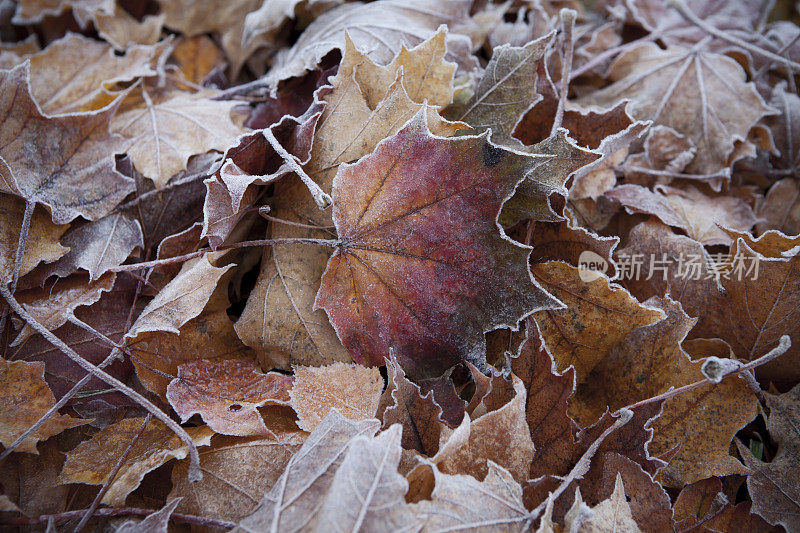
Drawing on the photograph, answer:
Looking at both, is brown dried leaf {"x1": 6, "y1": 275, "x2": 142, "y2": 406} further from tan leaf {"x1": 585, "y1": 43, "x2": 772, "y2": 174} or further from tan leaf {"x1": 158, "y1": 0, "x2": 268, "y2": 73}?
tan leaf {"x1": 585, "y1": 43, "x2": 772, "y2": 174}

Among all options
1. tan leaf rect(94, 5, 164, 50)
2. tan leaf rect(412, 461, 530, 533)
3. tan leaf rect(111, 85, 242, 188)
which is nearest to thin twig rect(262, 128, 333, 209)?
tan leaf rect(111, 85, 242, 188)

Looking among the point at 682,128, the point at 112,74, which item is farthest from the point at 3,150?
the point at 682,128

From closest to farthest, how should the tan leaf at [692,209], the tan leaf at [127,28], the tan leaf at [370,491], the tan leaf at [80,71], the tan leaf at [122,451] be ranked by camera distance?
the tan leaf at [370,491], the tan leaf at [122,451], the tan leaf at [692,209], the tan leaf at [80,71], the tan leaf at [127,28]

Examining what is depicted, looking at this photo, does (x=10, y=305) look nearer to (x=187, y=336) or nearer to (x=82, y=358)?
(x=82, y=358)

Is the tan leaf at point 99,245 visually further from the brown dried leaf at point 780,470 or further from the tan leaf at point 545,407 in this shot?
the brown dried leaf at point 780,470

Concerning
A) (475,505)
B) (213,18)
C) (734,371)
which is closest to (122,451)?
(475,505)

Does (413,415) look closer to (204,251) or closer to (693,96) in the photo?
(204,251)

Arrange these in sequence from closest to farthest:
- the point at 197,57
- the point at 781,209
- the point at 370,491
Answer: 1. the point at 370,491
2. the point at 781,209
3. the point at 197,57

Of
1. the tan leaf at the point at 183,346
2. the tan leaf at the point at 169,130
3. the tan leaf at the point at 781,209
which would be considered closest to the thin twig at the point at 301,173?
Result: the tan leaf at the point at 169,130
